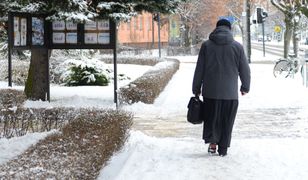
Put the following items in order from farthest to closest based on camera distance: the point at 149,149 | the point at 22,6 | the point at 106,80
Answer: the point at 106,80
the point at 22,6
the point at 149,149

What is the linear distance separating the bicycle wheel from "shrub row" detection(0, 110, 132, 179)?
15.4m

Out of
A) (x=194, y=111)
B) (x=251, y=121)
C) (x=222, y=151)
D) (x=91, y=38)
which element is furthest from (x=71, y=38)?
(x=222, y=151)

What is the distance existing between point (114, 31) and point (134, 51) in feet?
122

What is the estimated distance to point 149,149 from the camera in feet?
25.8

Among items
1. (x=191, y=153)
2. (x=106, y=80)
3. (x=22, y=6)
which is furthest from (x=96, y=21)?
(x=106, y=80)

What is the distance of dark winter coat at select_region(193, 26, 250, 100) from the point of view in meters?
7.19

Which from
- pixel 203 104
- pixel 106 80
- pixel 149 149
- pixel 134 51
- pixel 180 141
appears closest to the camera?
pixel 203 104

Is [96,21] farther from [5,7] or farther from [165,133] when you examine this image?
[165,133]

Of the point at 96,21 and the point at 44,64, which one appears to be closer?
the point at 96,21

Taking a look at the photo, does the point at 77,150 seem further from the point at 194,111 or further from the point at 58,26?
the point at 58,26

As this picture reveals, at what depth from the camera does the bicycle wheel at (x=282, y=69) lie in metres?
22.6

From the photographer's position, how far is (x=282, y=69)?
2267 cm

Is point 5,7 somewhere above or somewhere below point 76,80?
above

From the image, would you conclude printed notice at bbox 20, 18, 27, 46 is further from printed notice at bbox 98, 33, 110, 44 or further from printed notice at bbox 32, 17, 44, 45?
printed notice at bbox 98, 33, 110, 44
